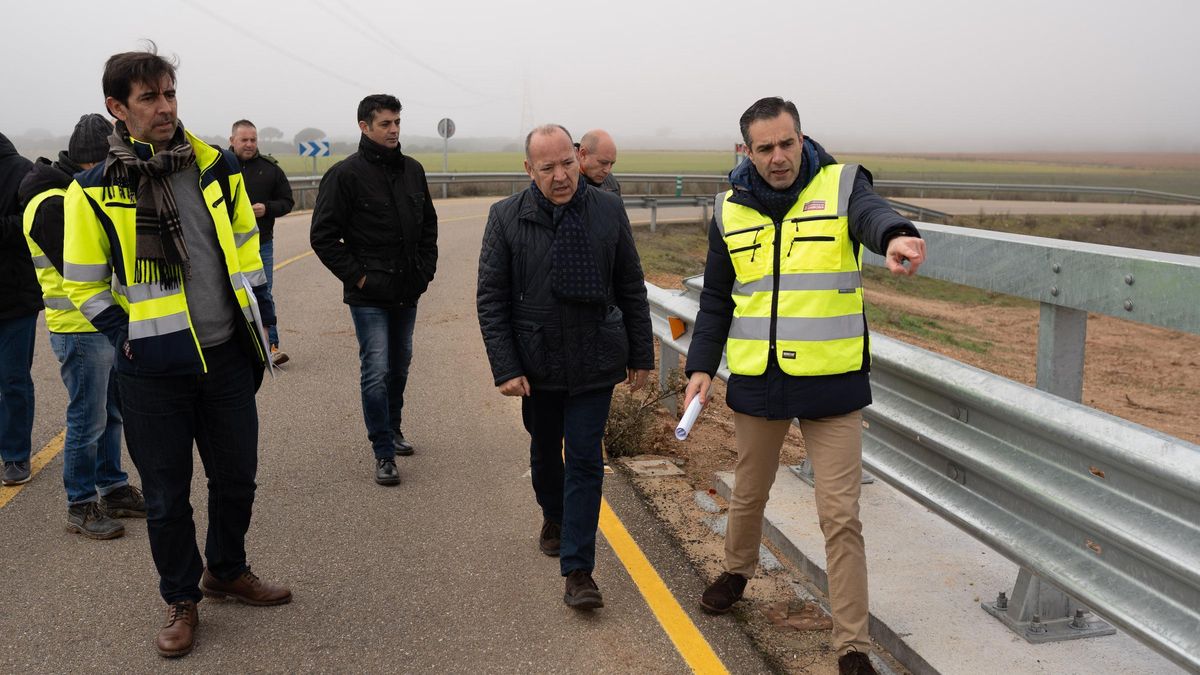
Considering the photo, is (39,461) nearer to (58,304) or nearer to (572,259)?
(58,304)

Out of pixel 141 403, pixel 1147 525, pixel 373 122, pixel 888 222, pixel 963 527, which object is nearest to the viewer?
pixel 1147 525

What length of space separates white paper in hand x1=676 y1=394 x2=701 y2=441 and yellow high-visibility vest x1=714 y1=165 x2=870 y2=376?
318 mm

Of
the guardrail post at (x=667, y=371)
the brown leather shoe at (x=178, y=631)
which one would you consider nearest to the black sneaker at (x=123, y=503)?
the brown leather shoe at (x=178, y=631)

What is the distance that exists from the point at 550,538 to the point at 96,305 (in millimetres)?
2315

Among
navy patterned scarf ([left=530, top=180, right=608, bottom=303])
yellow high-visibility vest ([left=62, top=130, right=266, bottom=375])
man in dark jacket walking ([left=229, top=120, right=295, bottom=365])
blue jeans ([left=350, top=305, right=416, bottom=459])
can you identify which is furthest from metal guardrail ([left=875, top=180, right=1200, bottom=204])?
yellow high-visibility vest ([left=62, top=130, right=266, bottom=375])

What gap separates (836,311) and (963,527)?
0.90 m

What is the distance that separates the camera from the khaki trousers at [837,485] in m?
3.91

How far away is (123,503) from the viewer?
5.85m

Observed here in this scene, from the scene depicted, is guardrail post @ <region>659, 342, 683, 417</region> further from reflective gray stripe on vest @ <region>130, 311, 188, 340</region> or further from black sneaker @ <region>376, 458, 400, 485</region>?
reflective gray stripe on vest @ <region>130, 311, 188, 340</region>

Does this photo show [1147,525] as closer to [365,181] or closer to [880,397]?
[880,397]

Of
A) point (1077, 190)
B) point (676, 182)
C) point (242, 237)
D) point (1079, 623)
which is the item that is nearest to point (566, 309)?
point (242, 237)

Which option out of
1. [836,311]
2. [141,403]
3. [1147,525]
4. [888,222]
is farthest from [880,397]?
Result: [141,403]

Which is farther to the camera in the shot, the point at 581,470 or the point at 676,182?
the point at 676,182

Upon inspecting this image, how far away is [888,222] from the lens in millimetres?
3627
